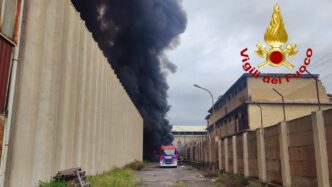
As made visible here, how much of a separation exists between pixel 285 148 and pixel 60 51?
7.13m

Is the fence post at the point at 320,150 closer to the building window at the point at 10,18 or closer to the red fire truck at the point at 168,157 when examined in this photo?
the building window at the point at 10,18

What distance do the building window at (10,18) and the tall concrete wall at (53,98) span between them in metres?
0.32

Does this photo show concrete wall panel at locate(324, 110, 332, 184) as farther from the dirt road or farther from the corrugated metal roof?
the corrugated metal roof

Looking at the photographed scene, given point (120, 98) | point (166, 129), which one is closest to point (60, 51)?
point (120, 98)

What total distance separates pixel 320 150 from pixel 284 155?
7.69 feet

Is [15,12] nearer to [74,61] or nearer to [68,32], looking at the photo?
[68,32]

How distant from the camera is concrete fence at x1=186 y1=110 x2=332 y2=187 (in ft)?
25.7

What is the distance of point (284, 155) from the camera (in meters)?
10.2

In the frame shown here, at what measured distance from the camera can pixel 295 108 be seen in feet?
119

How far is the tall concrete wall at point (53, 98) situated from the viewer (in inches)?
289

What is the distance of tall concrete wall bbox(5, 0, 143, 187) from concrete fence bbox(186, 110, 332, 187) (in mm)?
6576

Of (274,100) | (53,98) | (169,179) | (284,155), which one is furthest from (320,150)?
(274,100)

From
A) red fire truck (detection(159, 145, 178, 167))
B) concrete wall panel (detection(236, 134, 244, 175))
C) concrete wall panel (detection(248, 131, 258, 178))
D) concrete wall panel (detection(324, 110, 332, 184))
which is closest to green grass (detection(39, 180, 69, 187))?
concrete wall panel (detection(324, 110, 332, 184))

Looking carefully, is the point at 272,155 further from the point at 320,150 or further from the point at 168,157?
the point at 168,157
